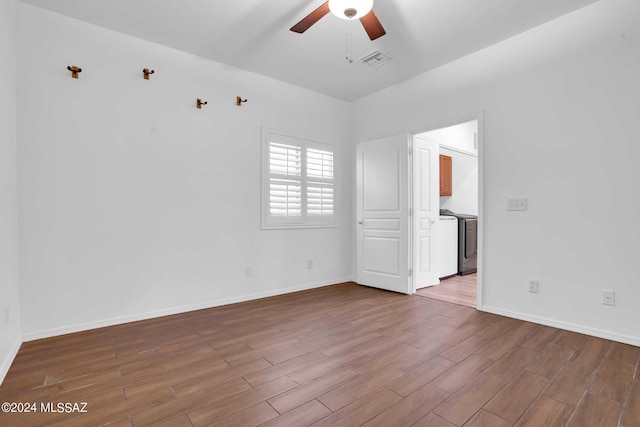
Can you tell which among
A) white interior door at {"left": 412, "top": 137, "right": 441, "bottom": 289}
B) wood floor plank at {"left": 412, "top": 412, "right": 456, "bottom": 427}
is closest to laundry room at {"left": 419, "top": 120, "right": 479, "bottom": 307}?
white interior door at {"left": 412, "top": 137, "right": 441, "bottom": 289}

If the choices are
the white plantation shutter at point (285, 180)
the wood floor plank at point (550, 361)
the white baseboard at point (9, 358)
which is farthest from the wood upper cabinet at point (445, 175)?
the white baseboard at point (9, 358)

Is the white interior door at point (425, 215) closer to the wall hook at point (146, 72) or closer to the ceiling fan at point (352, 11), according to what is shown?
the ceiling fan at point (352, 11)

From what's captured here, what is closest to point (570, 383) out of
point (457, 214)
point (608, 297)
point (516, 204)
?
point (608, 297)

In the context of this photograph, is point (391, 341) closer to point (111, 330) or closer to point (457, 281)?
point (111, 330)

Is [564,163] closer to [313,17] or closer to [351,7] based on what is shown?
[351,7]

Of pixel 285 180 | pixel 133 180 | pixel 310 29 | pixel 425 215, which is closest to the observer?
pixel 310 29

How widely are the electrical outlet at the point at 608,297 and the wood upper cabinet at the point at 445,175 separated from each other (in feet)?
10.4

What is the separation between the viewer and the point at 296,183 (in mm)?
4391

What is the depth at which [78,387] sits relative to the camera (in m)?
1.94

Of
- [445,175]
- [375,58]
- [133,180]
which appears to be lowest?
[133,180]

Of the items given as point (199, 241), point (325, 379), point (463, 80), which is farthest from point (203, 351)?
point (463, 80)

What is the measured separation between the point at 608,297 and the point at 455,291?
179 centimetres

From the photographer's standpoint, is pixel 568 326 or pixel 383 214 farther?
pixel 383 214

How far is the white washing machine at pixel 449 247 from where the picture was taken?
16.4 ft
